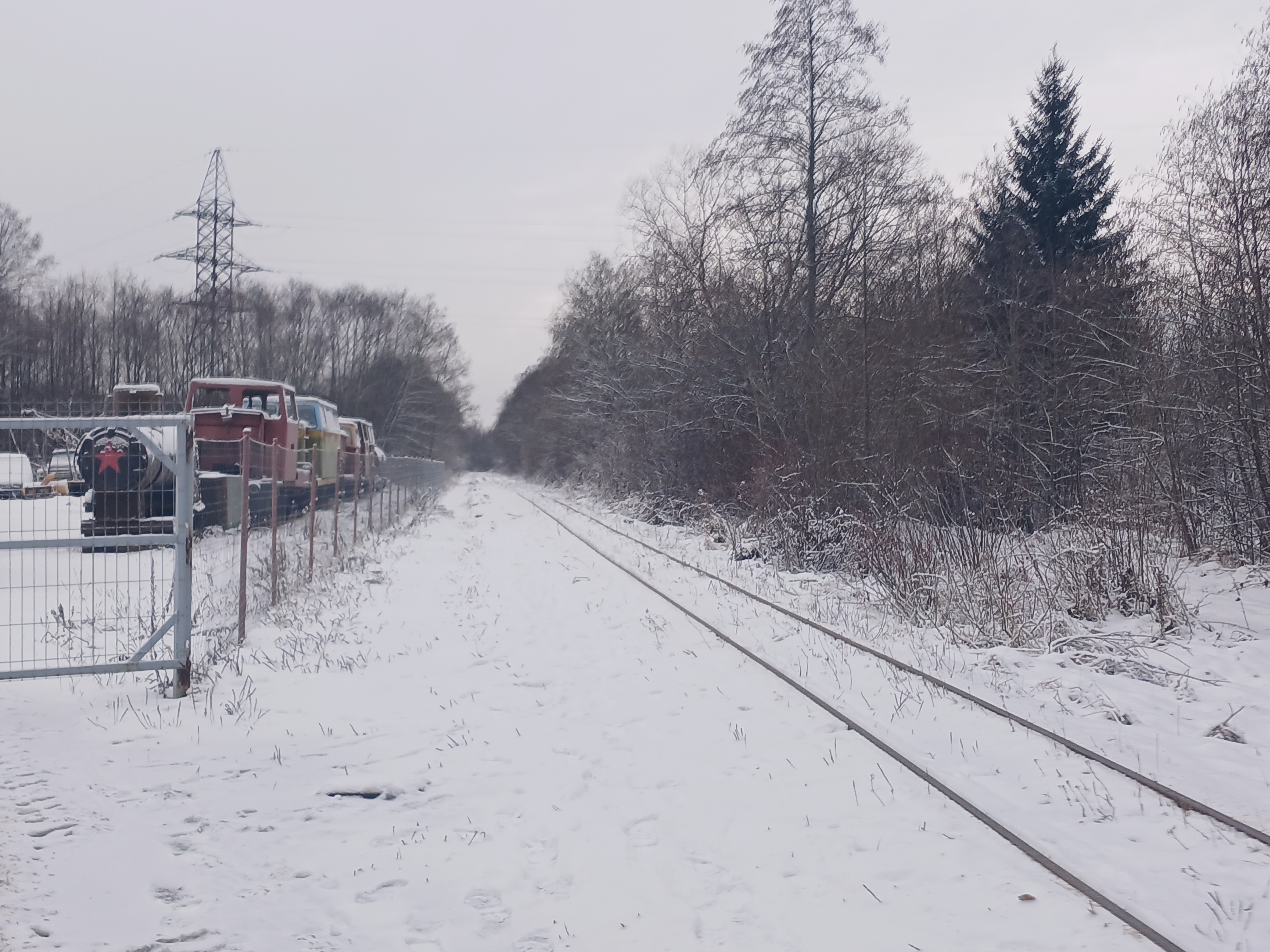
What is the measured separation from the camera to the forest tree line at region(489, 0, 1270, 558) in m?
11.3

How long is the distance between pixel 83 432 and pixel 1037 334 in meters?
18.8

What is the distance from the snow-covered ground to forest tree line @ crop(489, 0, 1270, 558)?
4.21 metres

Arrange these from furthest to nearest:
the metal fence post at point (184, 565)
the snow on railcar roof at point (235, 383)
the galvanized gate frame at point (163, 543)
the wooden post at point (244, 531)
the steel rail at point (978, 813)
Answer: the snow on railcar roof at point (235, 383)
the wooden post at point (244, 531)
the metal fence post at point (184, 565)
the galvanized gate frame at point (163, 543)
the steel rail at point (978, 813)

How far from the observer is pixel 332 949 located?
3354 mm

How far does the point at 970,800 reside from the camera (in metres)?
4.56

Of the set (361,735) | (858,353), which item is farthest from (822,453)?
(361,735)

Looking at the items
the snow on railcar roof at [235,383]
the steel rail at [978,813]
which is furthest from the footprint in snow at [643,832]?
the snow on railcar roof at [235,383]

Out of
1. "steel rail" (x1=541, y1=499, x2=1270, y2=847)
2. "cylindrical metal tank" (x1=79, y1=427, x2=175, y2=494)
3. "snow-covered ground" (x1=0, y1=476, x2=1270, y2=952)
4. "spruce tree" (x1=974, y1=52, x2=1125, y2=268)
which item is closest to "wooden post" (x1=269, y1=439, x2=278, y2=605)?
"snow-covered ground" (x1=0, y1=476, x2=1270, y2=952)

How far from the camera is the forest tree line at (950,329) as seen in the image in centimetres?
A: 1130

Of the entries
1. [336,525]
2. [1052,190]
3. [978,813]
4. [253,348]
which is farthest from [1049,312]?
[253,348]

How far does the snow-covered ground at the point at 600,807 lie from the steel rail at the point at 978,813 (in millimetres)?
52

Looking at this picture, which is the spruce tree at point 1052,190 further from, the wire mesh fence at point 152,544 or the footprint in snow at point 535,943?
the footprint in snow at point 535,943

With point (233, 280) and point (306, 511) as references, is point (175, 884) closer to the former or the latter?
point (306, 511)

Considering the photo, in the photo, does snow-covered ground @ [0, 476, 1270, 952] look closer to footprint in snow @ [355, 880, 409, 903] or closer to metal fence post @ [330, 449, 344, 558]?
footprint in snow @ [355, 880, 409, 903]
